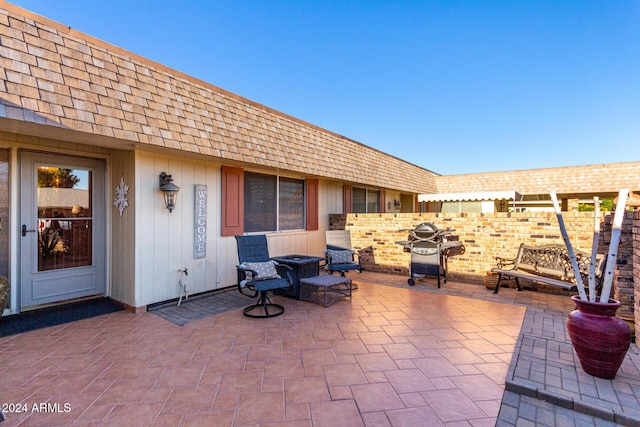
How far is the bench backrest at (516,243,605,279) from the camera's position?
473 cm

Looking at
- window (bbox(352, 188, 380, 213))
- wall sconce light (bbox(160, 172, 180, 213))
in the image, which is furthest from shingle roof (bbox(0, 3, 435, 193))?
window (bbox(352, 188, 380, 213))

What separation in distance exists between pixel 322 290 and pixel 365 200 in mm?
5069

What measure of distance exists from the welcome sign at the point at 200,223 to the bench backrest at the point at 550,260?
18.7ft

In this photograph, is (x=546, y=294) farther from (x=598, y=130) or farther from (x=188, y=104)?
(x=598, y=130)

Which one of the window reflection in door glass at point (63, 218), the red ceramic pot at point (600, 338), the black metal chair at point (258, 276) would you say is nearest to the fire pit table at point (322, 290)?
the black metal chair at point (258, 276)

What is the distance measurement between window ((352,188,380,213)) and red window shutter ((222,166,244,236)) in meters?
4.48

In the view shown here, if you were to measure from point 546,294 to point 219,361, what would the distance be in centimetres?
567

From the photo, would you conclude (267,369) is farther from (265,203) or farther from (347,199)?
(347,199)

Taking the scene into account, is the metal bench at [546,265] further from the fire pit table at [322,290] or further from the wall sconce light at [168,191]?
the wall sconce light at [168,191]

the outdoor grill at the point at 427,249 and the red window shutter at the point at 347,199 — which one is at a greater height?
the red window shutter at the point at 347,199

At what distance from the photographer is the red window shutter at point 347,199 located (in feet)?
29.7

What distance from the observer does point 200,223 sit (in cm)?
521

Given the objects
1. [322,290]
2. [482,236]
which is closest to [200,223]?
[322,290]

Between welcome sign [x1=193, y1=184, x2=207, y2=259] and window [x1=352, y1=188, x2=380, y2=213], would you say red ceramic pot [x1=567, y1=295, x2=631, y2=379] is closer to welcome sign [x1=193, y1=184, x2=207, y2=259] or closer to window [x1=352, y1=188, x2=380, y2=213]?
welcome sign [x1=193, y1=184, x2=207, y2=259]
